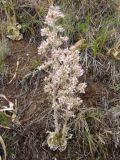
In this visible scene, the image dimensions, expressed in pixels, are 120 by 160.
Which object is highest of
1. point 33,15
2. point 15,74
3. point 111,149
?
point 33,15

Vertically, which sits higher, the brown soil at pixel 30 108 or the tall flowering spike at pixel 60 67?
the tall flowering spike at pixel 60 67

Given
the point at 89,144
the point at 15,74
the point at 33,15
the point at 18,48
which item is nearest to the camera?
the point at 89,144

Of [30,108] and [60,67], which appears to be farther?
[30,108]

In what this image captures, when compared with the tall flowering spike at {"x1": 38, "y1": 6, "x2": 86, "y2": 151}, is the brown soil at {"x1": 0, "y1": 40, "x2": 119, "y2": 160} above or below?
below

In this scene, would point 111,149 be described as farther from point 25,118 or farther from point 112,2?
point 112,2

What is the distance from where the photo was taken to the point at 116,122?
334 cm

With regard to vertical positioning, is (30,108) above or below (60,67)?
below

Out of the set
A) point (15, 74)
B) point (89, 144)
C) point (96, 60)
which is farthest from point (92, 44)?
point (89, 144)

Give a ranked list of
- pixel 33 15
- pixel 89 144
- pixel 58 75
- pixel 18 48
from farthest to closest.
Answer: pixel 33 15, pixel 18 48, pixel 89 144, pixel 58 75

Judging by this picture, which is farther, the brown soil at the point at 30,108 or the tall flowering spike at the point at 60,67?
the brown soil at the point at 30,108

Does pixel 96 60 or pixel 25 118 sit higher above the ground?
pixel 96 60

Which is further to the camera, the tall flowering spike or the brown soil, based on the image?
the brown soil

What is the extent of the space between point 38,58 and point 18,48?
0.26 meters

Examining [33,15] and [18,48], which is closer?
[18,48]
